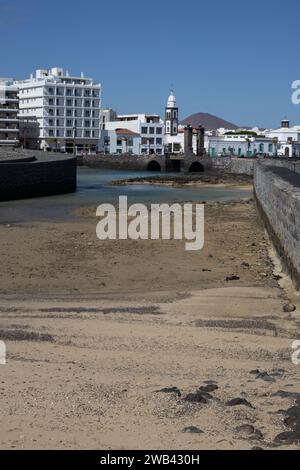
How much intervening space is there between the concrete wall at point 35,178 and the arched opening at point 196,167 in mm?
41844

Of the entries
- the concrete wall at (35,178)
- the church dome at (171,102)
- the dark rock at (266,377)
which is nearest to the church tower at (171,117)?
the church dome at (171,102)

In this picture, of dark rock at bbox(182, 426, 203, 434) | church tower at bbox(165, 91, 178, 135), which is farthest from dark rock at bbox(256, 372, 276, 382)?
church tower at bbox(165, 91, 178, 135)

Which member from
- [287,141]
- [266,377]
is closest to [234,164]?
A: [287,141]

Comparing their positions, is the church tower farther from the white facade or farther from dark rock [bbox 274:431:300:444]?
dark rock [bbox 274:431:300:444]

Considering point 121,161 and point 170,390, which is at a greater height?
point 121,161

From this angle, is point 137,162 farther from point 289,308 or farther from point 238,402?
point 238,402

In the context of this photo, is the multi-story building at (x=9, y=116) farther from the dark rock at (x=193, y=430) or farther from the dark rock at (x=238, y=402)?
the dark rock at (x=193, y=430)

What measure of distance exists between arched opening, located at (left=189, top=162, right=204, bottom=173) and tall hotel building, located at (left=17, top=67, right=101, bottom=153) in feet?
70.9

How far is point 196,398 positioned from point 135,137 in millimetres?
106182

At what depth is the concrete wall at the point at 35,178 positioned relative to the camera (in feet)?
100

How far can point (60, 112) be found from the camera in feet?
320

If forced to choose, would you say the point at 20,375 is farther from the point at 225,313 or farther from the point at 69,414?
the point at 225,313

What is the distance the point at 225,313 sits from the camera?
28.4ft
